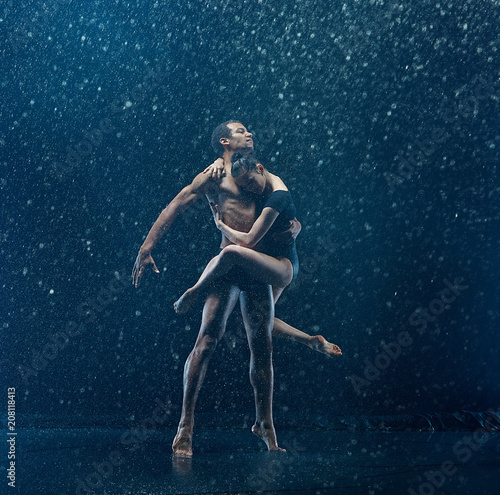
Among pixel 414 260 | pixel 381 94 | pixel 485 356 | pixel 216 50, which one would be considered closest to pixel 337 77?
pixel 381 94

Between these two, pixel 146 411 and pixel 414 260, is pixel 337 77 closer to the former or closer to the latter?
pixel 414 260

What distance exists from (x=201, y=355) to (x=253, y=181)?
796 mm

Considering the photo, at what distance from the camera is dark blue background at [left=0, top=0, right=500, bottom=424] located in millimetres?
2992

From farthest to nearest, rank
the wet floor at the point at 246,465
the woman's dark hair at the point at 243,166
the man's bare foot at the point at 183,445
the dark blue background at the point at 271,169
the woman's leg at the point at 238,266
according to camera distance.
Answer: the dark blue background at the point at 271,169 → the woman's dark hair at the point at 243,166 → the woman's leg at the point at 238,266 → the man's bare foot at the point at 183,445 → the wet floor at the point at 246,465

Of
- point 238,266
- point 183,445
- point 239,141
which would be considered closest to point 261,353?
point 238,266

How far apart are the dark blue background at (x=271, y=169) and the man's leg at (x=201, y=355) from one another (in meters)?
0.96

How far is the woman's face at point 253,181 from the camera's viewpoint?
2277mm

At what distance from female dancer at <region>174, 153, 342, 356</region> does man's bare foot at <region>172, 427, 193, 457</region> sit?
0.50 m

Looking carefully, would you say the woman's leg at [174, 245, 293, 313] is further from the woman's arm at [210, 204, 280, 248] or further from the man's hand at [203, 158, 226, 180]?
the man's hand at [203, 158, 226, 180]

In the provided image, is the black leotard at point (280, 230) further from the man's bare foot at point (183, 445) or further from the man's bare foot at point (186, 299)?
the man's bare foot at point (183, 445)

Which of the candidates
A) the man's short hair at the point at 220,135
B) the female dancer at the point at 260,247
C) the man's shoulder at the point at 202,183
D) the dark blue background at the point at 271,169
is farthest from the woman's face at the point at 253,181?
the dark blue background at the point at 271,169

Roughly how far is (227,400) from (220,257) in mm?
1422

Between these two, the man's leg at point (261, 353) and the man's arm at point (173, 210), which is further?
the man's arm at point (173, 210)

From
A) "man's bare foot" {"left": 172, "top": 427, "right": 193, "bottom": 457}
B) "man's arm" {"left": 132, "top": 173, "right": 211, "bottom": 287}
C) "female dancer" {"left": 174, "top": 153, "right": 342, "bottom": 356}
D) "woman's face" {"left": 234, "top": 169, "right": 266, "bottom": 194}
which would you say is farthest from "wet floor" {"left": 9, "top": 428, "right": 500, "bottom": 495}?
"woman's face" {"left": 234, "top": 169, "right": 266, "bottom": 194}
